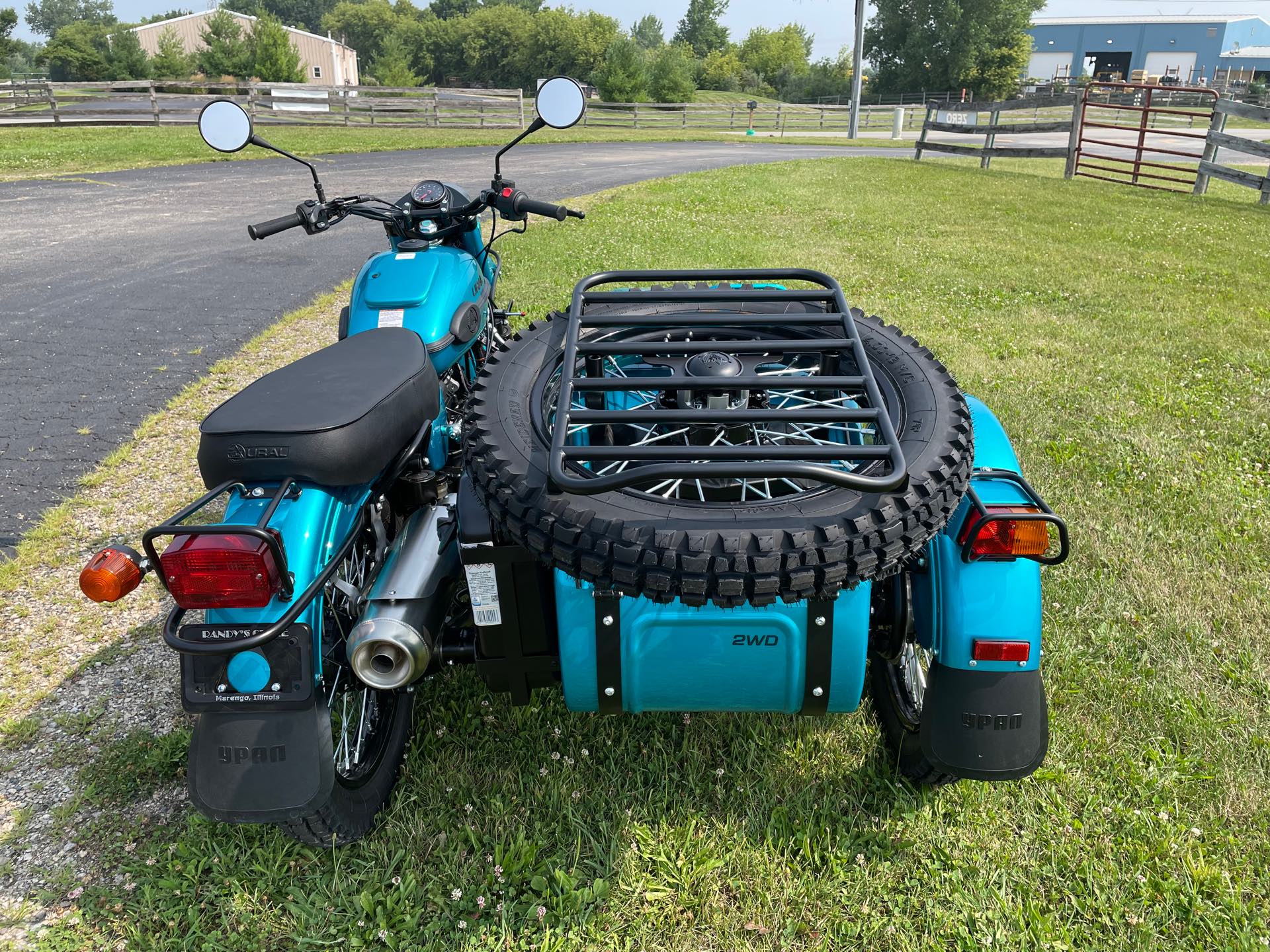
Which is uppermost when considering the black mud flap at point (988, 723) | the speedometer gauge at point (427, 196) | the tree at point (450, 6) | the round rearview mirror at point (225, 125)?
the tree at point (450, 6)

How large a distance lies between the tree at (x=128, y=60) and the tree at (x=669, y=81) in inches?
1264

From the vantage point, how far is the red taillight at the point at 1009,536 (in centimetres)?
196

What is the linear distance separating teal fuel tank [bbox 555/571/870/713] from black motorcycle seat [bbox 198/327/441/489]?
59cm

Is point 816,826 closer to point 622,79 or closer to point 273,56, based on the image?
point 622,79

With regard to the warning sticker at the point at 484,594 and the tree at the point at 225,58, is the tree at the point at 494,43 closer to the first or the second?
the tree at the point at 225,58

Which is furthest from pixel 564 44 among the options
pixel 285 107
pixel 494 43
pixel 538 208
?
pixel 538 208

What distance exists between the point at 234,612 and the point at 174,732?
107cm

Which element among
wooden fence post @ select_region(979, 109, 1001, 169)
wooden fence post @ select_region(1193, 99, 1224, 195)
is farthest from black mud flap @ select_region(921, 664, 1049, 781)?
wooden fence post @ select_region(979, 109, 1001, 169)

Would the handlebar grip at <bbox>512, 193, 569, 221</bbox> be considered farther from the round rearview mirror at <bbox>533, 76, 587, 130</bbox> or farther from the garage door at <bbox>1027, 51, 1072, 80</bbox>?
the garage door at <bbox>1027, 51, 1072, 80</bbox>

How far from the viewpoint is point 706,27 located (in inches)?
3396

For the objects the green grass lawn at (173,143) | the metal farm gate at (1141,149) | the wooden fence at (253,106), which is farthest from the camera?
the wooden fence at (253,106)

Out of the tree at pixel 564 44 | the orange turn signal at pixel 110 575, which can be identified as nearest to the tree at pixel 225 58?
the tree at pixel 564 44

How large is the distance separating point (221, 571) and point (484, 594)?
59cm

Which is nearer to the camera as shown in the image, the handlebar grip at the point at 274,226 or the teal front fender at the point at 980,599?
the teal front fender at the point at 980,599
